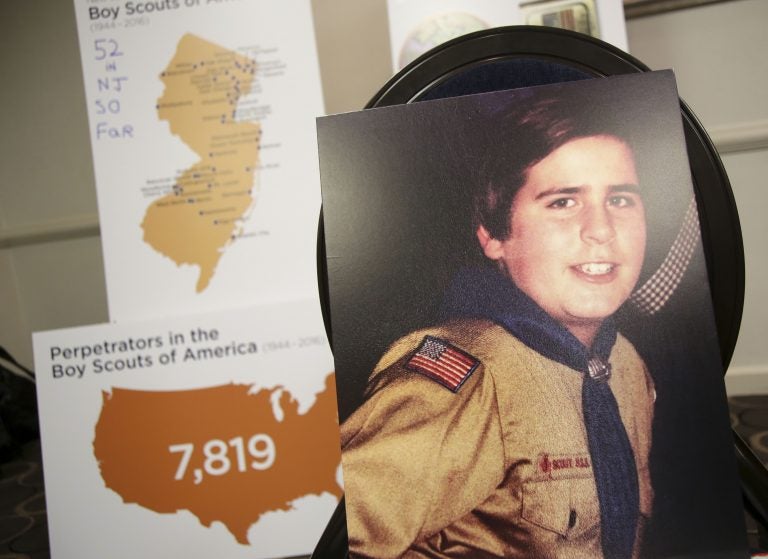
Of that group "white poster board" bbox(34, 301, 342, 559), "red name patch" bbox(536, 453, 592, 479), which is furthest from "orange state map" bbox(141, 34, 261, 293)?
"red name patch" bbox(536, 453, 592, 479)

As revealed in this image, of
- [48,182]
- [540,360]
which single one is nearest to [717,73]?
[540,360]

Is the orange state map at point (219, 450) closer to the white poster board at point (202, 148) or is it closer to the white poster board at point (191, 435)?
the white poster board at point (191, 435)

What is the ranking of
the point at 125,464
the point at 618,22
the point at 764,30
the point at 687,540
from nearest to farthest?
the point at 687,540, the point at 125,464, the point at 618,22, the point at 764,30

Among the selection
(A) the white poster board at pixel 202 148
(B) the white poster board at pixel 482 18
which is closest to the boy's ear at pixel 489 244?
(A) the white poster board at pixel 202 148

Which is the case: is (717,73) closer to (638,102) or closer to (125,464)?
(638,102)

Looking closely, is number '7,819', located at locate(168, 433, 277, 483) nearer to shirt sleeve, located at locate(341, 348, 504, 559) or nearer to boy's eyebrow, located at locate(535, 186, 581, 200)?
shirt sleeve, located at locate(341, 348, 504, 559)

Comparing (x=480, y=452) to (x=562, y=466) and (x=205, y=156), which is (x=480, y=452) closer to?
→ (x=562, y=466)

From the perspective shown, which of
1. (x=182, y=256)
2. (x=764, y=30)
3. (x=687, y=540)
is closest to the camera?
(x=687, y=540)
